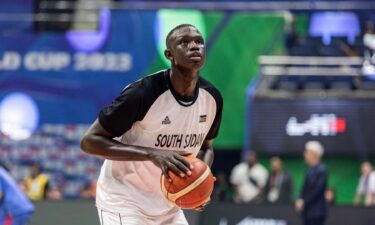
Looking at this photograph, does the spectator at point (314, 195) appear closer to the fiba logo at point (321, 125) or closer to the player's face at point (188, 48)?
the fiba logo at point (321, 125)

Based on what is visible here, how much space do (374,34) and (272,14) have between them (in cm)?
206


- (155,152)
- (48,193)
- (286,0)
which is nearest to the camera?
(155,152)

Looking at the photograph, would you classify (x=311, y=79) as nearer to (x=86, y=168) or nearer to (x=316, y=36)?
(x=316, y=36)

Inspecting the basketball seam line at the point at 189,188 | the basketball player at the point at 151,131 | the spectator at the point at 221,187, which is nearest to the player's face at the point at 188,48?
the basketball player at the point at 151,131

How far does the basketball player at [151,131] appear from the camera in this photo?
5.47 metres

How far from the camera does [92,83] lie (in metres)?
18.4

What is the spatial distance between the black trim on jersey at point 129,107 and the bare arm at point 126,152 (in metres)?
0.07

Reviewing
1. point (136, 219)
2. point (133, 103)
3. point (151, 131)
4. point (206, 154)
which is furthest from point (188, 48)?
point (136, 219)

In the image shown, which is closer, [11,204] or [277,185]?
[11,204]

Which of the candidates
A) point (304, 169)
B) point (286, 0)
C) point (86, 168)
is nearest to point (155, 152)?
point (304, 169)

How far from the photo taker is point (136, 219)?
5.64 metres

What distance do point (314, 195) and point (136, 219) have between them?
719 cm

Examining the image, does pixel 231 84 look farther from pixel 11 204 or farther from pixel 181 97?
pixel 181 97

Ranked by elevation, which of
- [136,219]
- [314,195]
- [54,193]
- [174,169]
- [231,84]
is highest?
[174,169]
